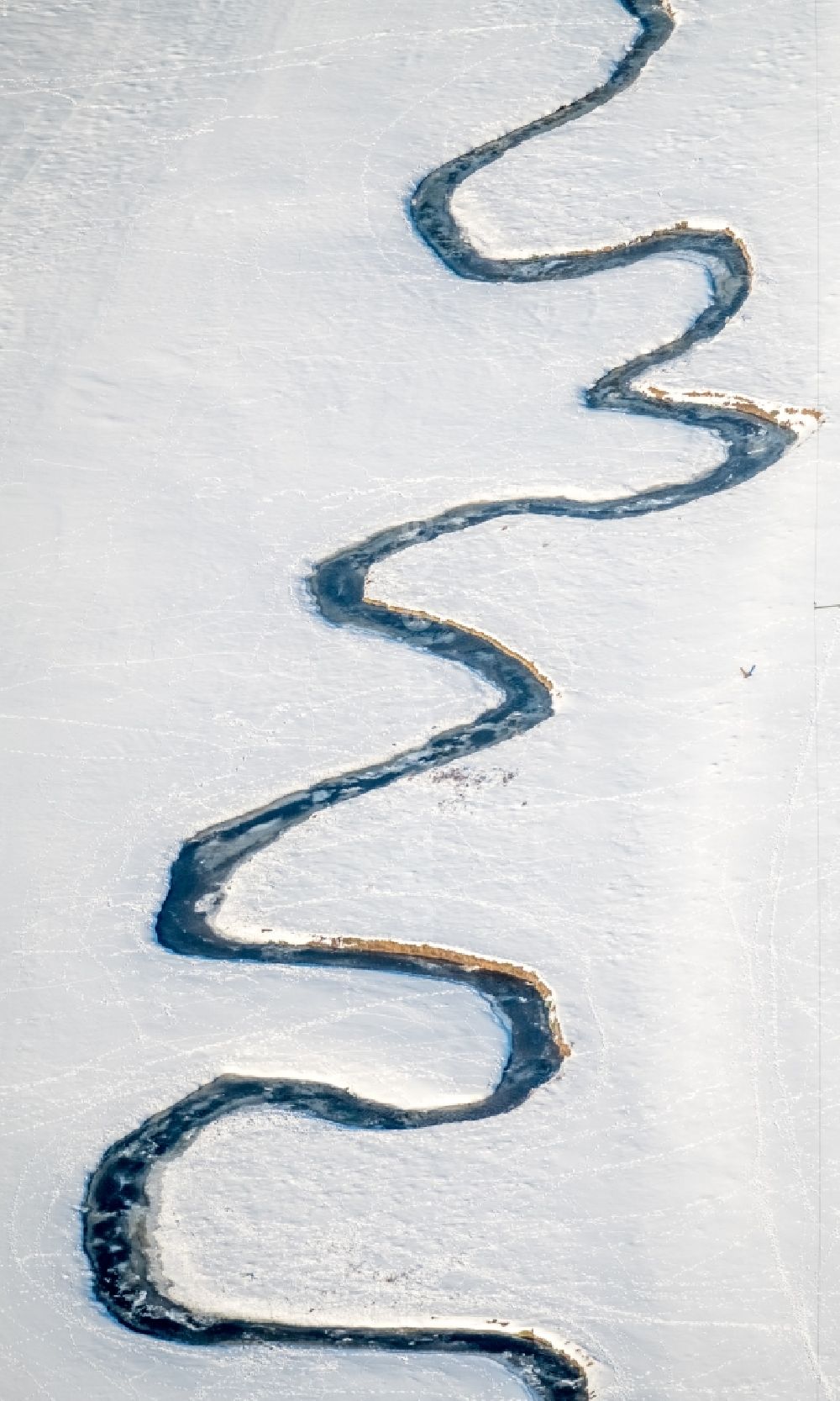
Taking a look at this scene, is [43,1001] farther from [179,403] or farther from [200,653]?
[179,403]

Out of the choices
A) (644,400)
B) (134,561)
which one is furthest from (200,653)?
(644,400)

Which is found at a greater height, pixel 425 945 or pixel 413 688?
pixel 413 688

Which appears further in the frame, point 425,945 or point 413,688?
point 413,688
